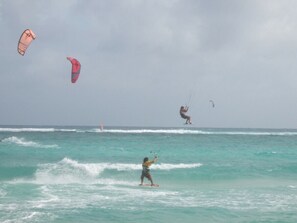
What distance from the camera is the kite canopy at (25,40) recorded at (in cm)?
1411

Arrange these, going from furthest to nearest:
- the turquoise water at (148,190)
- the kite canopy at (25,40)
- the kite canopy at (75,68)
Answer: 1. the kite canopy at (75,68)
2. the kite canopy at (25,40)
3. the turquoise water at (148,190)

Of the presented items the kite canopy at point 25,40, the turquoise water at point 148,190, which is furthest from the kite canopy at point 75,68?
the turquoise water at point 148,190

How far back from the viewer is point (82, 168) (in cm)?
2269

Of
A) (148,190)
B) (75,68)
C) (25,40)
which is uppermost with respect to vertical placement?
(25,40)

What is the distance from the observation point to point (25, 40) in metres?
14.5

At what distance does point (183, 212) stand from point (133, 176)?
29.6ft

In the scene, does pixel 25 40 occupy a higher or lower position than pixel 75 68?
higher

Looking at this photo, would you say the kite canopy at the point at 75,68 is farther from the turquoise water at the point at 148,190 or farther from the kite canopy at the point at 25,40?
the turquoise water at the point at 148,190

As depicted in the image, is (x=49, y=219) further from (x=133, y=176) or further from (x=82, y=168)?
(x=82, y=168)

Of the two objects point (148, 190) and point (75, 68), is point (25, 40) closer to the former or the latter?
point (75, 68)

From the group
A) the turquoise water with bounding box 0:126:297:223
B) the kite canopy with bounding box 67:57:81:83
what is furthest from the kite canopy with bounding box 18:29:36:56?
the turquoise water with bounding box 0:126:297:223

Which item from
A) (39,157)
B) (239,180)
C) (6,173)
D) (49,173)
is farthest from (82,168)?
(239,180)

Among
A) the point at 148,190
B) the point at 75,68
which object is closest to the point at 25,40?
the point at 75,68

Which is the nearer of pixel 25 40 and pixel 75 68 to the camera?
pixel 25 40
